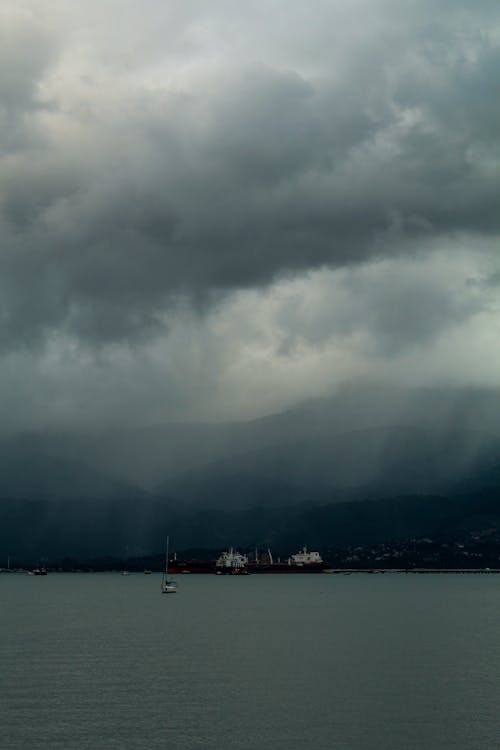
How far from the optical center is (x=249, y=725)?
64000 millimetres

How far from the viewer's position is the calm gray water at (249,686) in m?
60.9

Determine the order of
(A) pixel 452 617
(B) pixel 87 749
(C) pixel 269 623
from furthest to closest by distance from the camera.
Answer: (A) pixel 452 617 → (C) pixel 269 623 → (B) pixel 87 749

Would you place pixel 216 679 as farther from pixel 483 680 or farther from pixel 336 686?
pixel 483 680

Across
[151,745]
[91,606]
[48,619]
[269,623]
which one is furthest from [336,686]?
[91,606]

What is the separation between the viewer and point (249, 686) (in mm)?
79500

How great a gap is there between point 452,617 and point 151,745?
114 m

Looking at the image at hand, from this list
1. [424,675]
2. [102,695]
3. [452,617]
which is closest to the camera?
[102,695]

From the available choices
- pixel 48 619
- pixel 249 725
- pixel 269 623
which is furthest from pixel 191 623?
pixel 249 725

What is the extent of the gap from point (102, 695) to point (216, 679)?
531 inches

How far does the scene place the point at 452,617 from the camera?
16100 centimetres

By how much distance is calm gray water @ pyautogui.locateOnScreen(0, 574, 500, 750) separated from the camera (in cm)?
6091

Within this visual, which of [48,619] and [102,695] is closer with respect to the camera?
[102,695]

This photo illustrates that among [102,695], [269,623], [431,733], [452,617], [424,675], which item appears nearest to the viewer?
[431,733]

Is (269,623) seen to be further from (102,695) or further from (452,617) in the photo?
(102,695)
